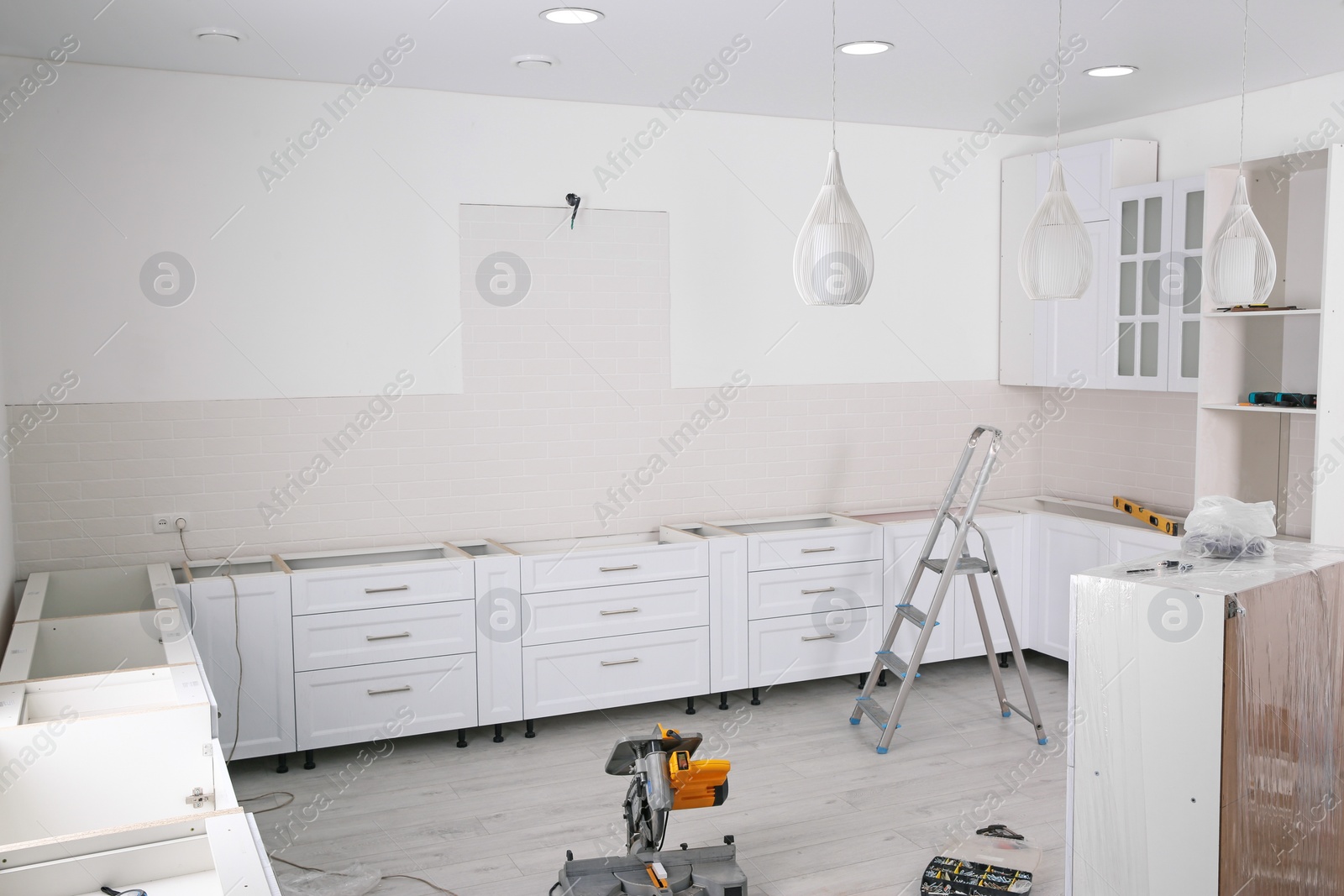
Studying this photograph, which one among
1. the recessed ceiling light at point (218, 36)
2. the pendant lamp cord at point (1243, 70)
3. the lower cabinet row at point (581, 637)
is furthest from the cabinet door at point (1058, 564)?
the recessed ceiling light at point (218, 36)

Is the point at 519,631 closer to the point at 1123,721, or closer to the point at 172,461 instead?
the point at 172,461

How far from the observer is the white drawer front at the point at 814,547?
194 inches

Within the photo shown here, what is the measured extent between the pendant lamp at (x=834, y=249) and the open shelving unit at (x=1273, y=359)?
233cm

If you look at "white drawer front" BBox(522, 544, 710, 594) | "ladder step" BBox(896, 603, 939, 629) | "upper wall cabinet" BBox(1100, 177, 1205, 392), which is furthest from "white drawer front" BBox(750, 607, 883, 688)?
"upper wall cabinet" BBox(1100, 177, 1205, 392)

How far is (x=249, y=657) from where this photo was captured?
416cm

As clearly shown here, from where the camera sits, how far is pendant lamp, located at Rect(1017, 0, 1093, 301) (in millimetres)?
2943

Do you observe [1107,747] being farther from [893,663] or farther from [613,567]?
[613,567]

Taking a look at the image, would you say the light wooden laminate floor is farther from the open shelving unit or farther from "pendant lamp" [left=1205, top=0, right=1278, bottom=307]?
"pendant lamp" [left=1205, top=0, right=1278, bottom=307]

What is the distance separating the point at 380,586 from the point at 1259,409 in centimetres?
366

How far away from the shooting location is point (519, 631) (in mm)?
4551

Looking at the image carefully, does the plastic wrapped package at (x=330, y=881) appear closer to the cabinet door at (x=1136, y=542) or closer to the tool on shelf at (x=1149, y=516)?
the cabinet door at (x=1136, y=542)

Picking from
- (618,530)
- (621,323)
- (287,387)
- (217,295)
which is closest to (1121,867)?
(618,530)

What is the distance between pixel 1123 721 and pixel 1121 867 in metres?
0.40

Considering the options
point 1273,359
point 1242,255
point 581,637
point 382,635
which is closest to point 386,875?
point 382,635
